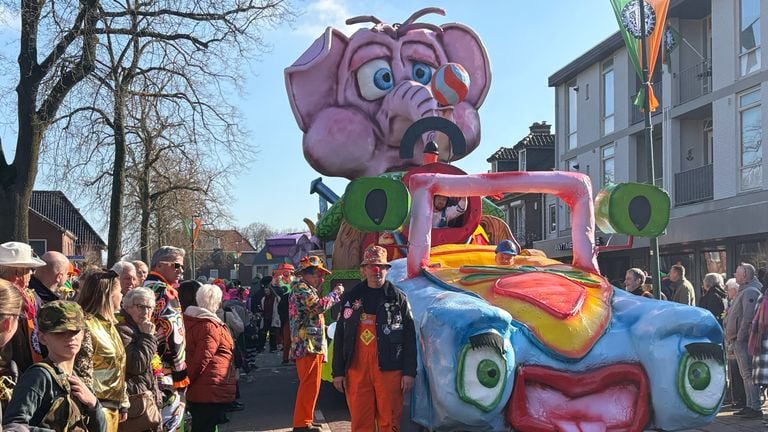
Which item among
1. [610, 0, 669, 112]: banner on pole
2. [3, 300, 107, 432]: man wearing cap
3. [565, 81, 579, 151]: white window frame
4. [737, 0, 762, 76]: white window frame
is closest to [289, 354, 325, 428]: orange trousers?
[3, 300, 107, 432]: man wearing cap

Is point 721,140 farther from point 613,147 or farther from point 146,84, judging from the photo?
point 146,84

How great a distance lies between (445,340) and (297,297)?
2.87 m

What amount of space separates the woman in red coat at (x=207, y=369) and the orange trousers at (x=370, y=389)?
3.02 feet

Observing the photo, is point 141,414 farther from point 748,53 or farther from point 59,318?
point 748,53

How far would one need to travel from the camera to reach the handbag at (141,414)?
4081 millimetres

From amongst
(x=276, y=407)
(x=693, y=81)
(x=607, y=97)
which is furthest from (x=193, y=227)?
(x=693, y=81)

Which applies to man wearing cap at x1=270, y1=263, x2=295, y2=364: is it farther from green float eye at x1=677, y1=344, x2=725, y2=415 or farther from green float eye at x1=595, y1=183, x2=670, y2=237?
green float eye at x1=677, y1=344, x2=725, y2=415

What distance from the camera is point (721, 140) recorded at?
19.4m

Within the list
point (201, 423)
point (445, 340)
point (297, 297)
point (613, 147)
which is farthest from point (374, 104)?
point (613, 147)

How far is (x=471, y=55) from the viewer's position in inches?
427

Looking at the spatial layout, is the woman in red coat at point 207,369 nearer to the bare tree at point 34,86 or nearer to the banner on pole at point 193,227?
the bare tree at point 34,86

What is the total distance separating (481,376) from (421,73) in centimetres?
690

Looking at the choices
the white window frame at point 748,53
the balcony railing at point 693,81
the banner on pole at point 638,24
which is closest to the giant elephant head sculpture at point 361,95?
the banner on pole at point 638,24

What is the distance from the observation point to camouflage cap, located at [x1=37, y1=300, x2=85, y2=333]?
308 cm
